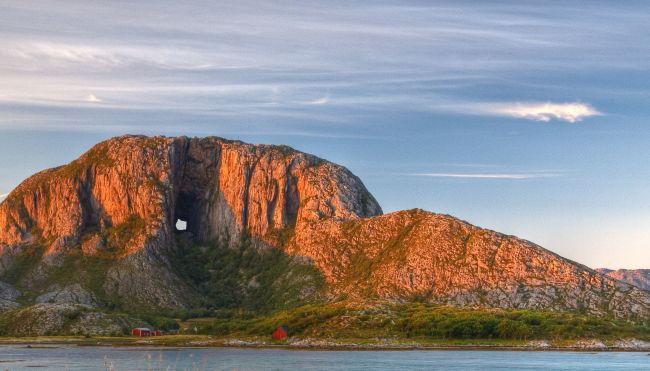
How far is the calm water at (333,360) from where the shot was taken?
5738 inches

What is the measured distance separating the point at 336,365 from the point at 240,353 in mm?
47241

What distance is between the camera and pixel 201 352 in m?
195

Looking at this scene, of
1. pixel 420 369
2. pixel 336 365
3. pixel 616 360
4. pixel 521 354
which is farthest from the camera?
pixel 521 354

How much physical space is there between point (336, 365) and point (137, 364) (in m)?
32.5

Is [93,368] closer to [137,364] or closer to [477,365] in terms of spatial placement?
[137,364]

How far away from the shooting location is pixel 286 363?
156m

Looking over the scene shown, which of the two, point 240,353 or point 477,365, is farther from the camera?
point 240,353

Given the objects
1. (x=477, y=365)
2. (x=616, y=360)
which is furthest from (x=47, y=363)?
(x=616, y=360)

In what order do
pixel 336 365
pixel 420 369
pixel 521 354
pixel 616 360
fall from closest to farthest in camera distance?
1. pixel 420 369
2. pixel 336 365
3. pixel 616 360
4. pixel 521 354

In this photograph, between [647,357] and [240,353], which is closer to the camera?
[647,357]

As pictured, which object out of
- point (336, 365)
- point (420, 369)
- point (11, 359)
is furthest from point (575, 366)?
point (11, 359)

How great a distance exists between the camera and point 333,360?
537 feet

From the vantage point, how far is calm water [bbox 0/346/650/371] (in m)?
146

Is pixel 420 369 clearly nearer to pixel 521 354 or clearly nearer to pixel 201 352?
pixel 521 354
